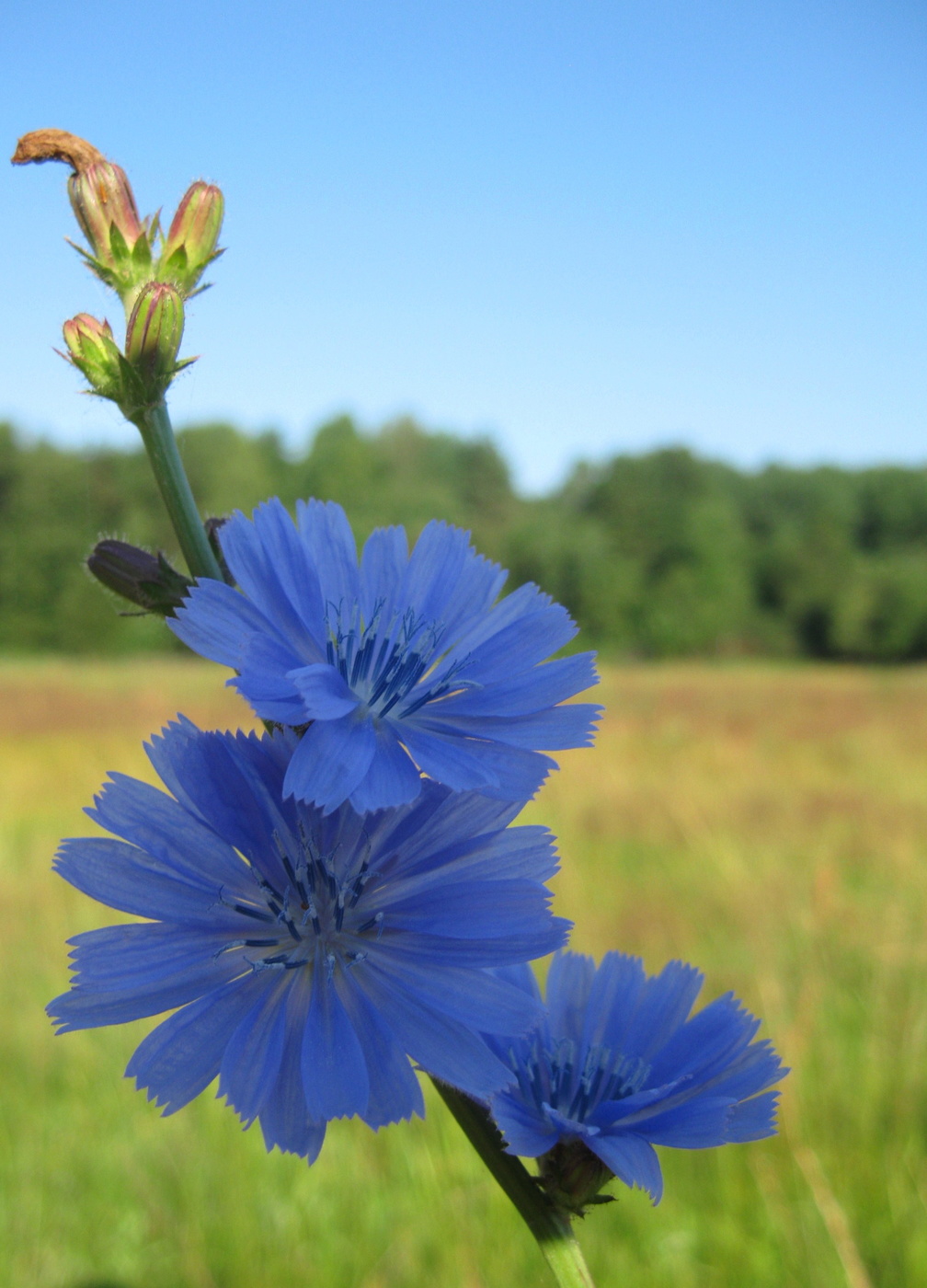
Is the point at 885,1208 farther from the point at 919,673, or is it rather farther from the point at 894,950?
the point at 919,673

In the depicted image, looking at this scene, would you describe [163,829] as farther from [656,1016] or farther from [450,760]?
[656,1016]

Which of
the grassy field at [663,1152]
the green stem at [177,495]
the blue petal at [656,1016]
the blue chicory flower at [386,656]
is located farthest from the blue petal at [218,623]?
the grassy field at [663,1152]

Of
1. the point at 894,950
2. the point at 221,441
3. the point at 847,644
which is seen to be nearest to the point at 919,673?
the point at 847,644

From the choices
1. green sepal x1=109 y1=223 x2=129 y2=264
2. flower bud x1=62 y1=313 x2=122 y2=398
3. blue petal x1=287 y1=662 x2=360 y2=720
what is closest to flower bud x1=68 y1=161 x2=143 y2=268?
green sepal x1=109 y1=223 x2=129 y2=264

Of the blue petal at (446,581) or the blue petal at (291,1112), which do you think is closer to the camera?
the blue petal at (291,1112)

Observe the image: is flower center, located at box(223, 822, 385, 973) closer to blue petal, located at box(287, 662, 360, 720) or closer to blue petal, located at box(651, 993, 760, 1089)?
blue petal, located at box(287, 662, 360, 720)

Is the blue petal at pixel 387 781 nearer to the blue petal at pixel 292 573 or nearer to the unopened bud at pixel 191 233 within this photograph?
the blue petal at pixel 292 573
